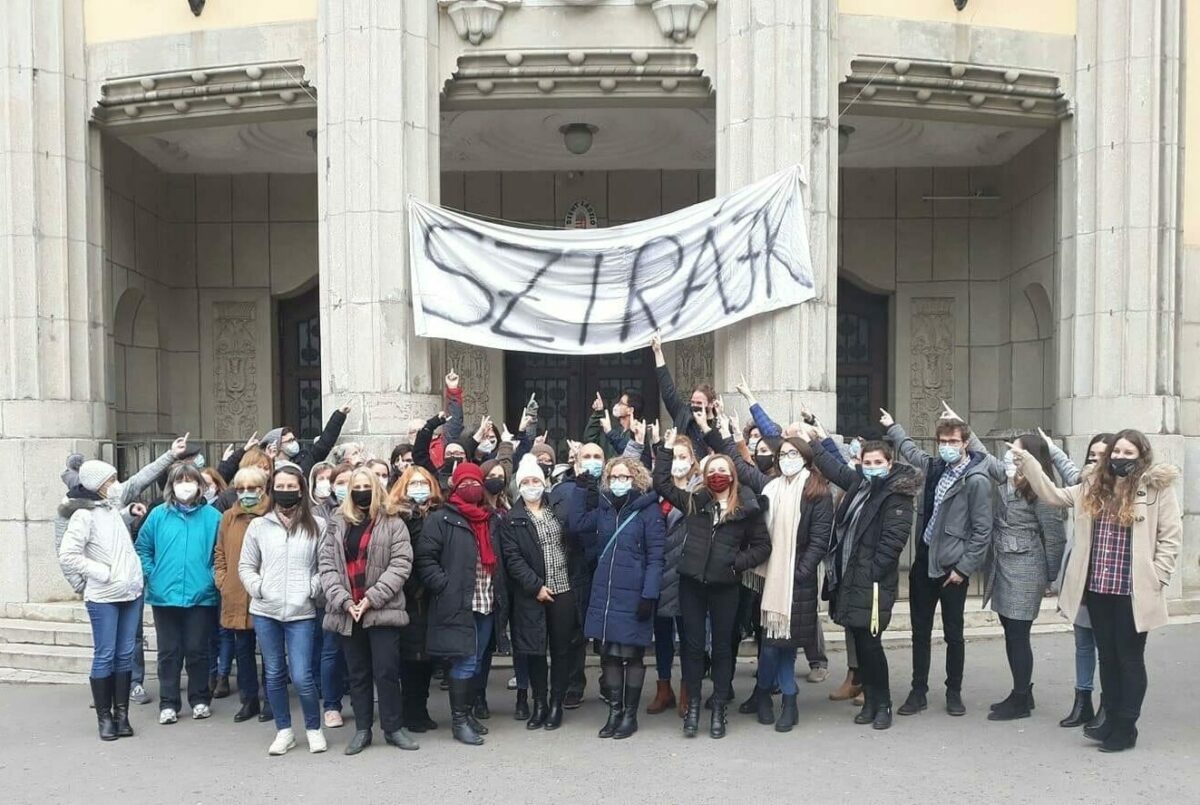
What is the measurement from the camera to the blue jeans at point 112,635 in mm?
6891

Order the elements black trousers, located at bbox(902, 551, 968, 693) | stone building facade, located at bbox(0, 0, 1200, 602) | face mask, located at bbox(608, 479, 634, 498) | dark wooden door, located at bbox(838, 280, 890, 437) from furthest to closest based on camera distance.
Answer: 1. dark wooden door, located at bbox(838, 280, 890, 437)
2. stone building facade, located at bbox(0, 0, 1200, 602)
3. black trousers, located at bbox(902, 551, 968, 693)
4. face mask, located at bbox(608, 479, 634, 498)

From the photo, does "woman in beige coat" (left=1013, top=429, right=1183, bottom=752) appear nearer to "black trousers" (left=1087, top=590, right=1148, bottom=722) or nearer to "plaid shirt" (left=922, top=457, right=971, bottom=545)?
"black trousers" (left=1087, top=590, right=1148, bottom=722)

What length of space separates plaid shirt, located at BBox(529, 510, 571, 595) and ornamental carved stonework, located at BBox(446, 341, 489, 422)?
737cm

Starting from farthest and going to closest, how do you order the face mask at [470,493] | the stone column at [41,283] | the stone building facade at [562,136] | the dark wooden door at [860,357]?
1. the dark wooden door at [860,357]
2. the stone column at [41,283]
3. the stone building facade at [562,136]
4. the face mask at [470,493]

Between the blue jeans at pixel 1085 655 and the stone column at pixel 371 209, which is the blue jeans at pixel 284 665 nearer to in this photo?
the stone column at pixel 371 209

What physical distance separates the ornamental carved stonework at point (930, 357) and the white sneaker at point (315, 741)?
10215mm

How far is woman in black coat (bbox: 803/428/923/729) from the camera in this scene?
679 centimetres

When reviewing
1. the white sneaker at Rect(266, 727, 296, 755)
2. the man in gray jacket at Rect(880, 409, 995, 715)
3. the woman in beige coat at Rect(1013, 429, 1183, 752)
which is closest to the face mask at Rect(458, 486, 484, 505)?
the white sneaker at Rect(266, 727, 296, 755)

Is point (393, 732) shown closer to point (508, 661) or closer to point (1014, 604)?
point (508, 661)

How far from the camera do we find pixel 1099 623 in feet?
21.1

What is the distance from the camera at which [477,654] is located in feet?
22.8

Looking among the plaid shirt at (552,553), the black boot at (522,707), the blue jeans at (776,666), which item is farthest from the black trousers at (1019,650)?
the black boot at (522,707)

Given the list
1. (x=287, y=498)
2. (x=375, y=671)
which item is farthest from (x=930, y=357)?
(x=287, y=498)

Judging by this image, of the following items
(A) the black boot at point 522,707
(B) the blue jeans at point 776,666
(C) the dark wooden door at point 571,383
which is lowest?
(A) the black boot at point 522,707
